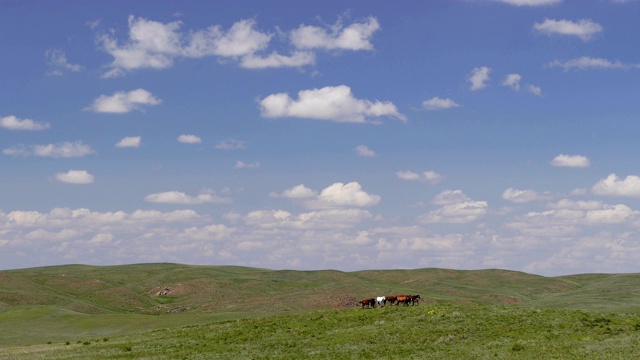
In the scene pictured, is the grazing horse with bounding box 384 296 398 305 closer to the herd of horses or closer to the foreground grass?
the herd of horses

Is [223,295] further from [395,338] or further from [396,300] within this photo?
[395,338]

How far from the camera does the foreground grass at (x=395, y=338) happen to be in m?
48.1

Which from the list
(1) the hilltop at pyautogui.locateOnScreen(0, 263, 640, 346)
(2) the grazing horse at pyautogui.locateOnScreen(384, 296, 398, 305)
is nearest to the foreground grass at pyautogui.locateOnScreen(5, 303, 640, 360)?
(2) the grazing horse at pyautogui.locateOnScreen(384, 296, 398, 305)

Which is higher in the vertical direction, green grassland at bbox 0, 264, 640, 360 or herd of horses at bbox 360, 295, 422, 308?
herd of horses at bbox 360, 295, 422, 308

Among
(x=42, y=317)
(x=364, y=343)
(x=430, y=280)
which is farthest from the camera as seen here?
(x=430, y=280)

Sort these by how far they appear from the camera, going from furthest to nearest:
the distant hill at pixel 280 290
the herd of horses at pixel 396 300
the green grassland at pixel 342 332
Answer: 1. the distant hill at pixel 280 290
2. the herd of horses at pixel 396 300
3. the green grassland at pixel 342 332

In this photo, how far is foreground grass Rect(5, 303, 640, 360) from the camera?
48.1 m

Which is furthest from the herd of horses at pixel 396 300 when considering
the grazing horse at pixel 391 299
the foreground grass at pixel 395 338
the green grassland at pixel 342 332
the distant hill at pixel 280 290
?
the distant hill at pixel 280 290

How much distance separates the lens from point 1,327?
9150 cm

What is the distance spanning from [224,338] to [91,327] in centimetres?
3388

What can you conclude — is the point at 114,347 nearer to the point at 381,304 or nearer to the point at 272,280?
the point at 381,304

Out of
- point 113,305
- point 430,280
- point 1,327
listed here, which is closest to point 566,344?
point 1,327

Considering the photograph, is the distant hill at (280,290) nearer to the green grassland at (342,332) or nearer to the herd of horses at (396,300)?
the green grassland at (342,332)

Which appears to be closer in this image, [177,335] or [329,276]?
[177,335]
